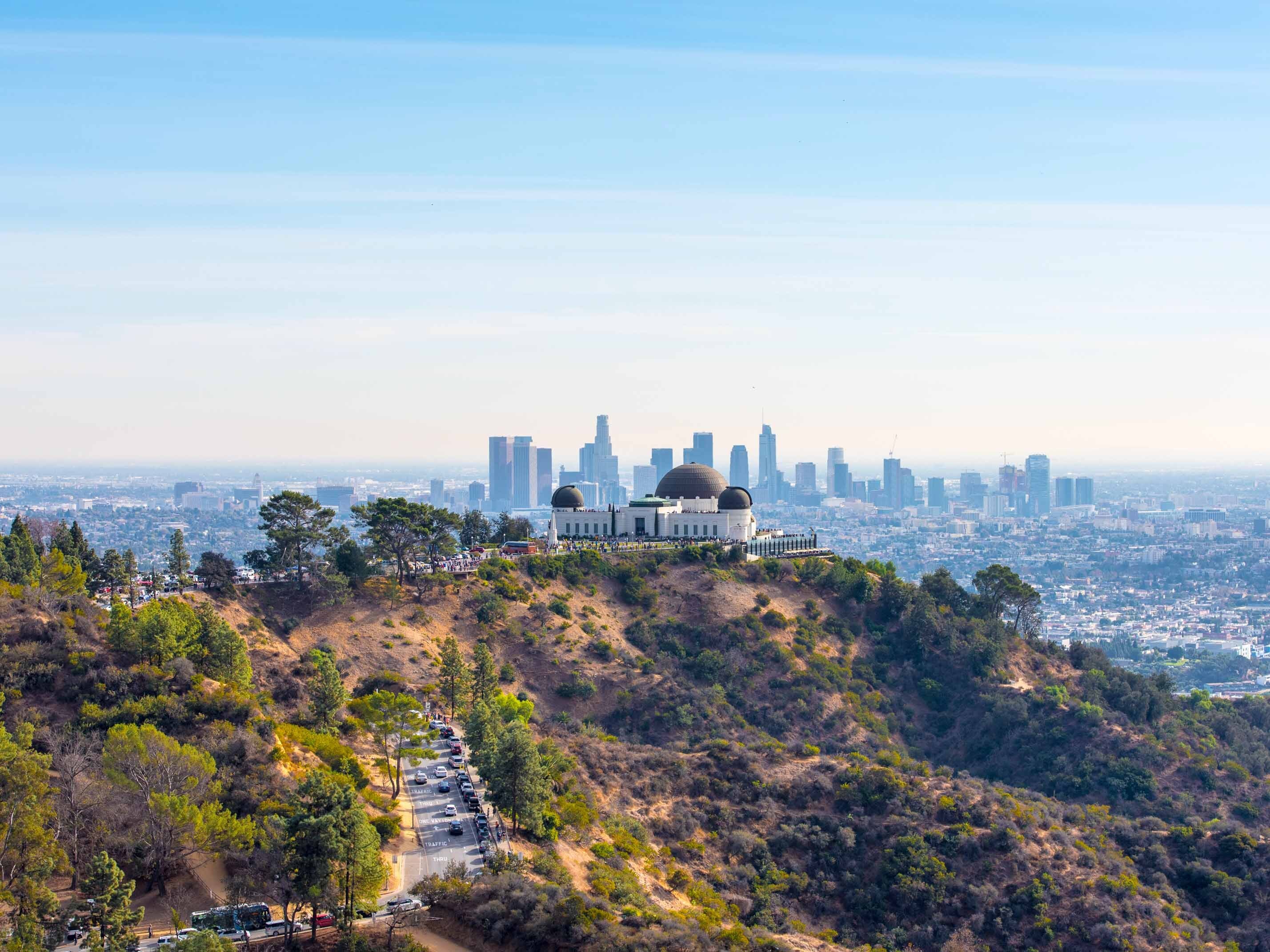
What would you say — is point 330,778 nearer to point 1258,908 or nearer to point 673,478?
point 1258,908

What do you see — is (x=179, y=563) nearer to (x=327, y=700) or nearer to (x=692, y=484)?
(x=327, y=700)

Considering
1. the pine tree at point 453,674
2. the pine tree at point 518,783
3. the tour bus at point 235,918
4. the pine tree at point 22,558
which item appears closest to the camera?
the tour bus at point 235,918

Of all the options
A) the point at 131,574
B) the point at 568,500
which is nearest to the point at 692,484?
the point at 568,500

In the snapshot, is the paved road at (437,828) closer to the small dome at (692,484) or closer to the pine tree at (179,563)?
the pine tree at (179,563)

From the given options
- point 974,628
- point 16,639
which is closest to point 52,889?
point 16,639

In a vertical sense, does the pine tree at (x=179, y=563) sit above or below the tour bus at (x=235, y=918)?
above

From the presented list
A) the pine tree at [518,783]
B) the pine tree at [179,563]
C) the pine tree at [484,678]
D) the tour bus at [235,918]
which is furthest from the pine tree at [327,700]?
the pine tree at [179,563]

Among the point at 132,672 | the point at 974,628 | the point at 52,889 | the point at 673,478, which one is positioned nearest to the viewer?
the point at 52,889
